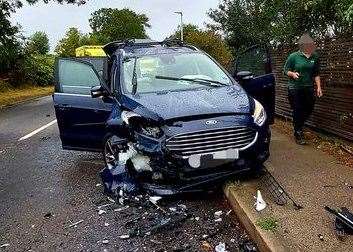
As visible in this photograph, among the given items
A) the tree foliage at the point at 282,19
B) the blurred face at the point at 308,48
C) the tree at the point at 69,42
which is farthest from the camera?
the tree at the point at 69,42

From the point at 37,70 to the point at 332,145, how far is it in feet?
115

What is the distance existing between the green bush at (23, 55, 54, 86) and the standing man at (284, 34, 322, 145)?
3107cm

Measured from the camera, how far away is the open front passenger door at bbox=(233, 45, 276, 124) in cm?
746

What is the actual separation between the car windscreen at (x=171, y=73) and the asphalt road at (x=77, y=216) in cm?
156

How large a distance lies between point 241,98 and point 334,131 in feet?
9.51

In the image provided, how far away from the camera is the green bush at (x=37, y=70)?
123ft

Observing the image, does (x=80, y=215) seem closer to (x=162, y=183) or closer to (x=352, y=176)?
(x=162, y=183)

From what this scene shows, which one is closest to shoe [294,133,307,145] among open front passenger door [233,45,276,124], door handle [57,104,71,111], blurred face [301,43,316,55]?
open front passenger door [233,45,276,124]

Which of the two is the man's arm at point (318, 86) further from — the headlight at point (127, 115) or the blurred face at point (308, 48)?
the headlight at point (127, 115)

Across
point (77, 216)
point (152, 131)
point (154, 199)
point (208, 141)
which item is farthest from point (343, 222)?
point (77, 216)

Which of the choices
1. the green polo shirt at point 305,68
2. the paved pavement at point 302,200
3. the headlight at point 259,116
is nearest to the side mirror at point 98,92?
the headlight at point 259,116

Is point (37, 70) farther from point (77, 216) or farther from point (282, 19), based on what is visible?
point (77, 216)

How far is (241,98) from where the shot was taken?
6238 mm

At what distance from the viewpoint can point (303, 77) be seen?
807cm
